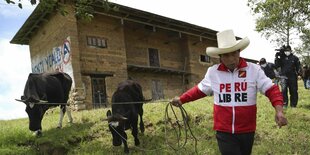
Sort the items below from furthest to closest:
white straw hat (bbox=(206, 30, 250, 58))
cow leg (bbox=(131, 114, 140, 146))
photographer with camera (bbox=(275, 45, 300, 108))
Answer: photographer with camera (bbox=(275, 45, 300, 108)), cow leg (bbox=(131, 114, 140, 146)), white straw hat (bbox=(206, 30, 250, 58))

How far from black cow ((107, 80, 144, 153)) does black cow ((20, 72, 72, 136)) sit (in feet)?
4.32

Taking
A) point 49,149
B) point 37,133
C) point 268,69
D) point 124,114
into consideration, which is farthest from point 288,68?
point 37,133

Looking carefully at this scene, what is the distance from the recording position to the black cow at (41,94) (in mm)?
8473

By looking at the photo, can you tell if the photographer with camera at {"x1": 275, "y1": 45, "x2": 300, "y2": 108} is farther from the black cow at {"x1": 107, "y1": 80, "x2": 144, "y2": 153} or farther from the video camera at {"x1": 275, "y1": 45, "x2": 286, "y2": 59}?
the black cow at {"x1": 107, "y1": 80, "x2": 144, "y2": 153}

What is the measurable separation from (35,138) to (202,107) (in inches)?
202

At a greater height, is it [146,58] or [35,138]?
[146,58]

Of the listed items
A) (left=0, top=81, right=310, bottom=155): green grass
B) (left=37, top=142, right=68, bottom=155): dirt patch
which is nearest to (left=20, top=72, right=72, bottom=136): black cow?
(left=0, top=81, right=310, bottom=155): green grass

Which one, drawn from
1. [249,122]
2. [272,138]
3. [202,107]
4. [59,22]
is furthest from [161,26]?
[249,122]

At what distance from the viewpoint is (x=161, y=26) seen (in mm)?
22656

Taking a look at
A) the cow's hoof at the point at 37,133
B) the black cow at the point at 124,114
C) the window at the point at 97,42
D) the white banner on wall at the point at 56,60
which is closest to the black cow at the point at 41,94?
the cow's hoof at the point at 37,133

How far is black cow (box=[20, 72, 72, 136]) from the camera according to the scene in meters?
8.47

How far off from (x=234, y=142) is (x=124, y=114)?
3789 mm

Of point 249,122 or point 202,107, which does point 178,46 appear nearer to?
point 202,107

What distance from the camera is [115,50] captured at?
2078 centimetres
